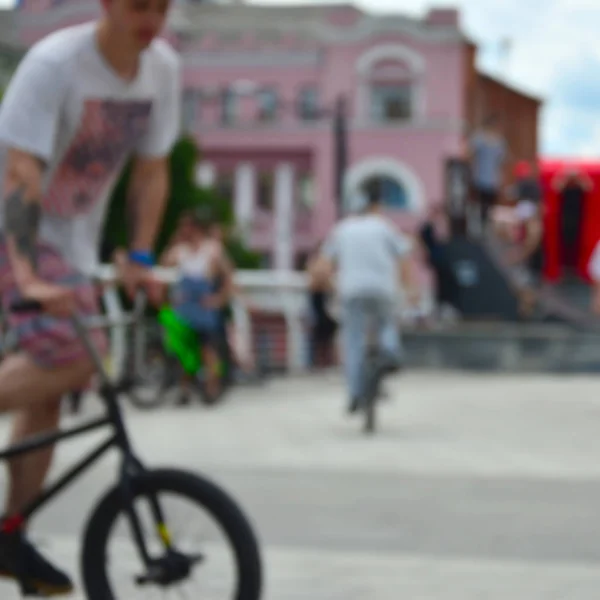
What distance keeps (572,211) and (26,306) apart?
33517 millimetres

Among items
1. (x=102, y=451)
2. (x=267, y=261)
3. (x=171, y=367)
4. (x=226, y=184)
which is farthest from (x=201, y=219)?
(x=267, y=261)

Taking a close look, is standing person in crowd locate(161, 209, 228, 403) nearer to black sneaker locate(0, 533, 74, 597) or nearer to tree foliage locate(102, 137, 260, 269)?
black sneaker locate(0, 533, 74, 597)

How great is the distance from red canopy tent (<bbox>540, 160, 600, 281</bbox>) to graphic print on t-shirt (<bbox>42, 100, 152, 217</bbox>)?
32146mm

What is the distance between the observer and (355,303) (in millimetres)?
13719

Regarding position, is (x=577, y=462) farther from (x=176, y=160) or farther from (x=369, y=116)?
(x=369, y=116)

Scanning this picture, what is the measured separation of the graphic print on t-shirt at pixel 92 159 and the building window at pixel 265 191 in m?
64.2

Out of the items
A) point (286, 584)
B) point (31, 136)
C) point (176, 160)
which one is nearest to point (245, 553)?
point (31, 136)

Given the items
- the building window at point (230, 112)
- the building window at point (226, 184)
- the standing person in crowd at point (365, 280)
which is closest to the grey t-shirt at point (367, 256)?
the standing person in crowd at point (365, 280)

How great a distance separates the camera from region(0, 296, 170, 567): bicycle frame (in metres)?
4.47

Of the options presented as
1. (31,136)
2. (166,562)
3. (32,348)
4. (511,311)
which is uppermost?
(31,136)

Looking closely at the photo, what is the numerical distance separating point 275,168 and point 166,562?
6441 cm

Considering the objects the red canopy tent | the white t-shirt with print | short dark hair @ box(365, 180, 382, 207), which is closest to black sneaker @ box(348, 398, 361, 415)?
short dark hair @ box(365, 180, 382, 207)

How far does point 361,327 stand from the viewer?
45.0ft

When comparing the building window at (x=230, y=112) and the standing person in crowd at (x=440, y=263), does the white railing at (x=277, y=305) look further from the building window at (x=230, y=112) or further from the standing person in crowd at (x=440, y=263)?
the building window at (x=230, y=112)
